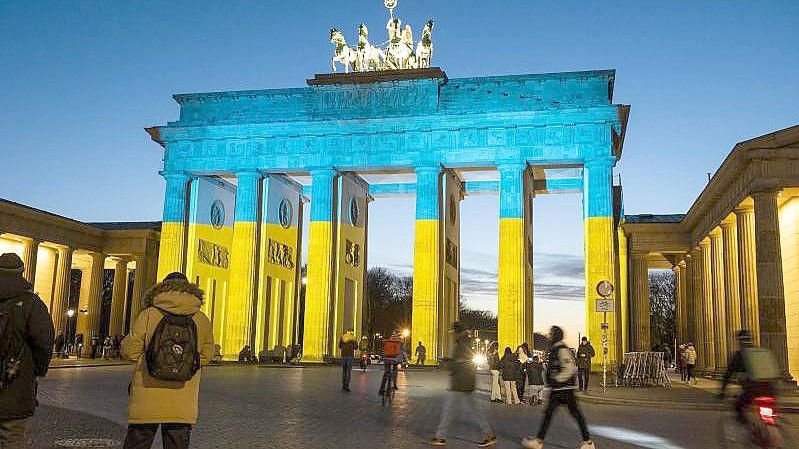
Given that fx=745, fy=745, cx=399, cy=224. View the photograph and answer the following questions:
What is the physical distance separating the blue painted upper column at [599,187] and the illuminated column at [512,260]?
10.9ft

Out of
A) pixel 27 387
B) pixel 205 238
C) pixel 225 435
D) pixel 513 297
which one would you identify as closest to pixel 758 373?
pixel 225 435

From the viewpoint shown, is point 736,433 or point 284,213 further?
point 284,213

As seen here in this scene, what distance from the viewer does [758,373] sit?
9.31 m

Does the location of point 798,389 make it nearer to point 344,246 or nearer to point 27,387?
point 27,387

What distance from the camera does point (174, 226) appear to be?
43.2 m

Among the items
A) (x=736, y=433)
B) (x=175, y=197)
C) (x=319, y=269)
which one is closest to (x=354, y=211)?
(x=319, y=269)

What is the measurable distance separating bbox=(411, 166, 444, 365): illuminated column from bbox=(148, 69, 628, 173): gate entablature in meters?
1.41

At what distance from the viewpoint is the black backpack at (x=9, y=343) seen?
16.8 ft

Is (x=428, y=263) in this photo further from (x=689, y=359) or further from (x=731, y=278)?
(x=731, y=278)

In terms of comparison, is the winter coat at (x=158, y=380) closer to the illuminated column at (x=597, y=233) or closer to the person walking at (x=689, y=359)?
the person walking at (x=689, y=359)

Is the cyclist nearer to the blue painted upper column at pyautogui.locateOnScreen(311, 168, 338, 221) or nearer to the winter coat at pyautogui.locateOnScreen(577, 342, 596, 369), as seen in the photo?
the winter coat at pyautogui.locateOnScreen(577, 342, 596, 369)

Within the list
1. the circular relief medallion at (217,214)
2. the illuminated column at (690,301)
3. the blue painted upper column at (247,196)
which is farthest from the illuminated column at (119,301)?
the illuminated column at (690,301)

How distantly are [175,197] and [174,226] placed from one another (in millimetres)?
1710

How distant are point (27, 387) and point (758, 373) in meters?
8.22
